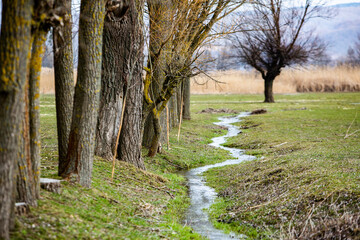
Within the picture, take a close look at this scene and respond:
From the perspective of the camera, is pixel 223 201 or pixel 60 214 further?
pixel 223 201

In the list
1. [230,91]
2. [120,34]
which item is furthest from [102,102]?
[230,91]

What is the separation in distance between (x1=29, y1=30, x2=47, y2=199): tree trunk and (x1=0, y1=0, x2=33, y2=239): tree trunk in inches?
29.4

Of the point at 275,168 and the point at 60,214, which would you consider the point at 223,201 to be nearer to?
the point at 275,168

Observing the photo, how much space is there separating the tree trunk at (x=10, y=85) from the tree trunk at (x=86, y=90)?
2279mm

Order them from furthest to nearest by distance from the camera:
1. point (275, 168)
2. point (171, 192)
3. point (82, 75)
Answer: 1. point (275, 168)
2. point (171, 192)
3. point (82, 75)

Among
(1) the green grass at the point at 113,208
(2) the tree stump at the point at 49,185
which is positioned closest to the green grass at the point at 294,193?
(1) the green grass at the point at 113,208

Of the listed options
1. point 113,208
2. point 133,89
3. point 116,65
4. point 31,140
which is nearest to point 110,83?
point 116,65

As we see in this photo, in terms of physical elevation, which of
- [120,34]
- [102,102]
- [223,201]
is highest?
[120,34]

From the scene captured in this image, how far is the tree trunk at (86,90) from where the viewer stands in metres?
6.79

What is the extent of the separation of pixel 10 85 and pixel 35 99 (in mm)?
1179

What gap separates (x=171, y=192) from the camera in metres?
9.61

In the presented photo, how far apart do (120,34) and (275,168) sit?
191 inches

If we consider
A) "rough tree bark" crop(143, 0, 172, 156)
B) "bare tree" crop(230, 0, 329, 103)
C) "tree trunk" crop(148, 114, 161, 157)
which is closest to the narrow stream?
"tree trunk" crop(148, 114, 161, 157)

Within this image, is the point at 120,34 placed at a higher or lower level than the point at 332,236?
higher
